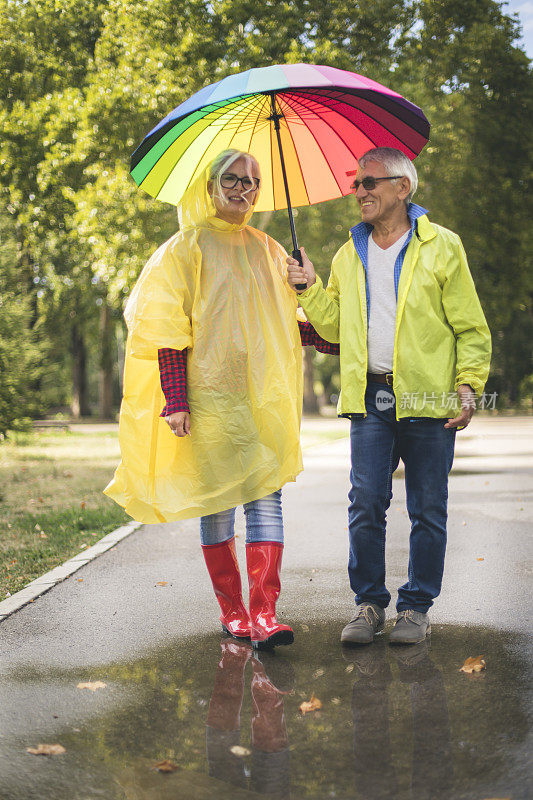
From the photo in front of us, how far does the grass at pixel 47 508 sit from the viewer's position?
6.18 meters

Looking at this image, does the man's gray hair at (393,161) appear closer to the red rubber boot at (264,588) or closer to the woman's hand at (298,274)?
the woman's hand at (298,274)

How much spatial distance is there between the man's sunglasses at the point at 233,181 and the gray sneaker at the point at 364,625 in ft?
6.53

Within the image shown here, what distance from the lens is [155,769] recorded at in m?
2.73

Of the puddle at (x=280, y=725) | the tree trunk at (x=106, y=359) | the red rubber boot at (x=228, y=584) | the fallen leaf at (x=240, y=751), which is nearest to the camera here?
the puddle at (x=280, y=725)

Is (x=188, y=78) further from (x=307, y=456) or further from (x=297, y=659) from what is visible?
(x=297, y=659)

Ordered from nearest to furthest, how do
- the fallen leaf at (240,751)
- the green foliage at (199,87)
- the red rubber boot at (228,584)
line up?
the fallen leaf at (240,751), the red rubber boot at (228,584), the green foliage at (199,87)

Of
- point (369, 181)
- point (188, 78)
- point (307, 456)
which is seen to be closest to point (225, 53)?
point (188, 78)

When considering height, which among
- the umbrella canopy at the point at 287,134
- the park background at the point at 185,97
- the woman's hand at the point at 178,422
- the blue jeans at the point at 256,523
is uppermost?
the park background at the point at 185,97

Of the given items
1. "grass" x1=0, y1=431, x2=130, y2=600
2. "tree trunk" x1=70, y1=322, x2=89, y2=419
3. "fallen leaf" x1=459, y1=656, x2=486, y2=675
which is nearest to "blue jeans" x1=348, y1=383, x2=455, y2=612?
"fallen leaf" x1=459, y1=656, x2=486, y2=675

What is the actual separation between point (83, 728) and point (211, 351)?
5.48ft

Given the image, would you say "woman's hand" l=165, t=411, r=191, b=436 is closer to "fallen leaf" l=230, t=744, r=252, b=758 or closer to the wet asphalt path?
the wet asphalt path

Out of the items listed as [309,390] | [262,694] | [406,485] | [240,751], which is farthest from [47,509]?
[309,390]

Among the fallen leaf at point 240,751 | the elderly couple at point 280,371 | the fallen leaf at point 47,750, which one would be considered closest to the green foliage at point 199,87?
the elderly couple at point 280,371

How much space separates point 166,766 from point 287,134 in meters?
3.11
